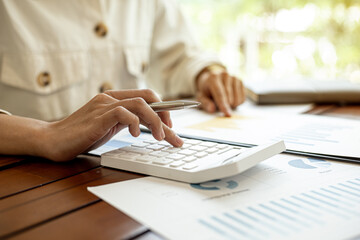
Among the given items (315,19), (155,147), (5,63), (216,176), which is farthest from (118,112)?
(315,19)

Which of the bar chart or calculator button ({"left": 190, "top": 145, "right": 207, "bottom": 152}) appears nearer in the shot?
the bar chart

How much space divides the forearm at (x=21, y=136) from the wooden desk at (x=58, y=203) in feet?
0.06

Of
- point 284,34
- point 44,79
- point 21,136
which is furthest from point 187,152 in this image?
point 284,34

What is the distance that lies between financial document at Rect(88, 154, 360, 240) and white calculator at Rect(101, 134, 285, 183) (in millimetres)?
17

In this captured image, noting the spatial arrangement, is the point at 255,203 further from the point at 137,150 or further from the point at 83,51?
the point at 83,51

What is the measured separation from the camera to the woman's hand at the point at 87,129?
22.2 inches

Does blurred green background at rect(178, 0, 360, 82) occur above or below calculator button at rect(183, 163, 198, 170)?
above

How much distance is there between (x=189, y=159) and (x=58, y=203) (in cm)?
18

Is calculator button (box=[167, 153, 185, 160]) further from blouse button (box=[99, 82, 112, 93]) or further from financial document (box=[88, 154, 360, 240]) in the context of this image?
blouse button (box=[99, 82, 112, 93])

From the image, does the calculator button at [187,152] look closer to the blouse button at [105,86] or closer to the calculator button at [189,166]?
the calculator button at [189,166]

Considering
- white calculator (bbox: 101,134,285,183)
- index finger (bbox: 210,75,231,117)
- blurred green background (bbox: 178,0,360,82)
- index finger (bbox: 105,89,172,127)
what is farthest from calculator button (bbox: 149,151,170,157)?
blurred green background (bbox: 178,0,360,82)

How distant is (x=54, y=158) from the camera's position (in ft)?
1.91

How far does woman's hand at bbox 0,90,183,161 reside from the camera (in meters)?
0.56

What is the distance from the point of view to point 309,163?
552 millimetres
